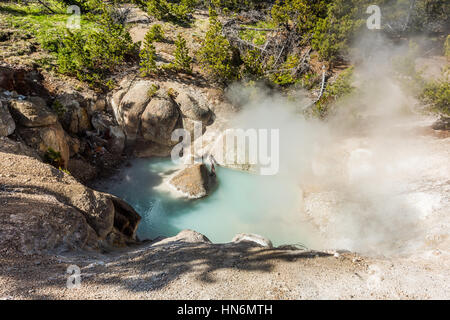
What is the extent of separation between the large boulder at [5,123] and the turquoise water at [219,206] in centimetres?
399

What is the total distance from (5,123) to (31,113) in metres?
0.95

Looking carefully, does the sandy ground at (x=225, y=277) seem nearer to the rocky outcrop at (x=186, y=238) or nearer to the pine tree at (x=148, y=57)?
the rocky outcrop at (x=186, y=238)

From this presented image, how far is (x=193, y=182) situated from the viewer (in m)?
10.1

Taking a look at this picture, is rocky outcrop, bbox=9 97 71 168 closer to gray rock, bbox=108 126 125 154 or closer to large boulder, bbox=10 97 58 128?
large boulder, bbox=10 97 58 128

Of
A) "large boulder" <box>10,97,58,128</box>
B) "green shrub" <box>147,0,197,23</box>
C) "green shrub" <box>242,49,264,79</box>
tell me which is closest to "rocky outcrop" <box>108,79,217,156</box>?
"green shrub" <box>242,49,264,79</box>

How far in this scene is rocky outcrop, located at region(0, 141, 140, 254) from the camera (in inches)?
171

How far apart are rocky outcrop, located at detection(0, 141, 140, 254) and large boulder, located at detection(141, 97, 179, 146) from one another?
18.4 feet

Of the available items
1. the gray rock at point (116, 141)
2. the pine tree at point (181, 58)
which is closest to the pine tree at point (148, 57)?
the pine tree at point (181, 58)

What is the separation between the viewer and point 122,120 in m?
11.8

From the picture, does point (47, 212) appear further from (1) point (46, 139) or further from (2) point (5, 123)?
(1) point (46, 139)

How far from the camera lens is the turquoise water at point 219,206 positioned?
888 cm

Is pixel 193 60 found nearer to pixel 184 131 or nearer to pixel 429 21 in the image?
pixel 184 131

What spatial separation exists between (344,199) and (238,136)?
560 cm

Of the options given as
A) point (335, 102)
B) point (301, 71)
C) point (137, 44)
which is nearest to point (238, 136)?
point (335, 102)
